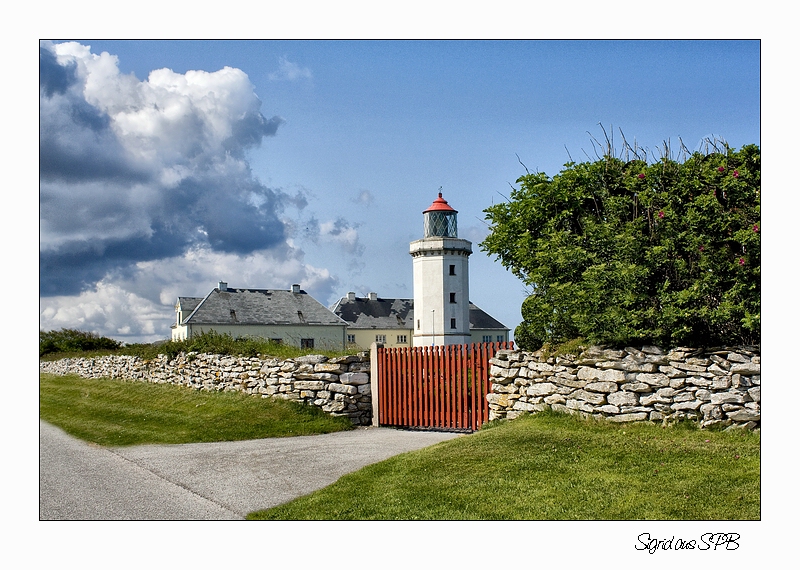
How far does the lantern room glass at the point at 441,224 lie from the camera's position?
45688mm

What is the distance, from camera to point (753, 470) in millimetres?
8086

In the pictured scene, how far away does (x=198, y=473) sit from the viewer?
9.64 m

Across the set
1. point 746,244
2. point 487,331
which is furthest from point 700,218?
point 487,331

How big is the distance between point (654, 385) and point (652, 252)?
2.09 metres

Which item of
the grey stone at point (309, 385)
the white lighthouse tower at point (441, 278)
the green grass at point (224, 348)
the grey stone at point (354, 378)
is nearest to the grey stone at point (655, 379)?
the grey stone at point (354, 378)

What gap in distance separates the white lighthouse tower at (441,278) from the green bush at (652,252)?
34.0 metres

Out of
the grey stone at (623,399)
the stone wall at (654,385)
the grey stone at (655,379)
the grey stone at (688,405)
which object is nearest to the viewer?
the stone wall at (654,385)

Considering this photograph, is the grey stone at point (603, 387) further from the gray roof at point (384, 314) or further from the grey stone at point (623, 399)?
the gray roof at point (384, 314)

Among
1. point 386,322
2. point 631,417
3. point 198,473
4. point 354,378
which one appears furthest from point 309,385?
point 386,322

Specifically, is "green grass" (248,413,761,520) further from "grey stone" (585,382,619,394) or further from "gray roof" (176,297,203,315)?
"gray roof" (176,297,203,315)

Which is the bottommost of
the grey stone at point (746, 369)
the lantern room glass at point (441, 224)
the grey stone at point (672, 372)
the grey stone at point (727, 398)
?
the grey stone at point (727, 398)

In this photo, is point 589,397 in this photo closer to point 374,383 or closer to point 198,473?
point 374,383

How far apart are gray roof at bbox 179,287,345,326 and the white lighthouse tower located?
970cm

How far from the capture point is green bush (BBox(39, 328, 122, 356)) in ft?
109
